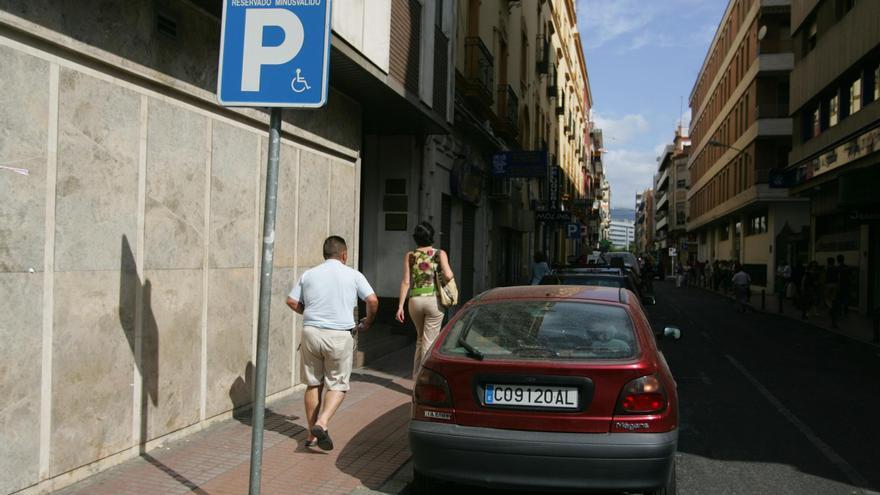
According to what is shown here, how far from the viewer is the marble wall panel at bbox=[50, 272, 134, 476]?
450cm

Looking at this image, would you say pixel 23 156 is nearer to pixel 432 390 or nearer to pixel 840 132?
pixel 432 390

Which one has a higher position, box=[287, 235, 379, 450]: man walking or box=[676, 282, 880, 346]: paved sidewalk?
box=[287, 235, 379, 450]: man walking

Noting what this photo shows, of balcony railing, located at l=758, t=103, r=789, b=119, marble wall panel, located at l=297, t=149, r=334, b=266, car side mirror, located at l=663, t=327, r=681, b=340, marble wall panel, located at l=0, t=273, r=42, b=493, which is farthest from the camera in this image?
balcony railing, located at l=758, t=103, r=789, b=119

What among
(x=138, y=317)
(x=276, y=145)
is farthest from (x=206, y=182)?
(x=276, y=145)

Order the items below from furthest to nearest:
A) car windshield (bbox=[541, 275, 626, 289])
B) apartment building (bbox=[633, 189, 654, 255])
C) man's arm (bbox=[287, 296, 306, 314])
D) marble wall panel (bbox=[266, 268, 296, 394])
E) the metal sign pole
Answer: apartment building (bbox=[633, 189, 654, 255]) → car windshield (bbox=[541, 275, 626, 289]) → marble wall panel (bbox=[266, 268, 296, 394]) → man's arm (bbox=[287, 296, 306, 314]) → the metal sign pole

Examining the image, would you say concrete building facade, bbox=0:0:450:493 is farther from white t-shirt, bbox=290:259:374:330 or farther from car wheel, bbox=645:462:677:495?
car wheel, bbox=645:462:677:495

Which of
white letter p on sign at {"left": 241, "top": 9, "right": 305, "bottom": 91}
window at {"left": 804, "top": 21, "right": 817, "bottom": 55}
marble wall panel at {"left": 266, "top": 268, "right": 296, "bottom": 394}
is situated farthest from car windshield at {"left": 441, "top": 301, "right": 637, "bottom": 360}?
window at {"left": 804, "top": 21, "right": 817, "bottom": 55}

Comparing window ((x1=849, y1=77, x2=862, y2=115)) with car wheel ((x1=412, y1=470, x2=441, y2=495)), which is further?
window ((x1=849, y1=77, x2=862, y2=115))

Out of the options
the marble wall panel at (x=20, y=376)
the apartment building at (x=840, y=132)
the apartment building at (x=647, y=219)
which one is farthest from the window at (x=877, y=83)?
the apartment building at (x=647, y=219)

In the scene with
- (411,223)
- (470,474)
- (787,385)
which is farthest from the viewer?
(411,223)

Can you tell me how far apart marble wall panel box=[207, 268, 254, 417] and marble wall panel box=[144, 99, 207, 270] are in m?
0.47

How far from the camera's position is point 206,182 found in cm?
611

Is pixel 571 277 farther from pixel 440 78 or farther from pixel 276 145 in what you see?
pixel 276 145

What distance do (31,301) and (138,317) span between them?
105cm
